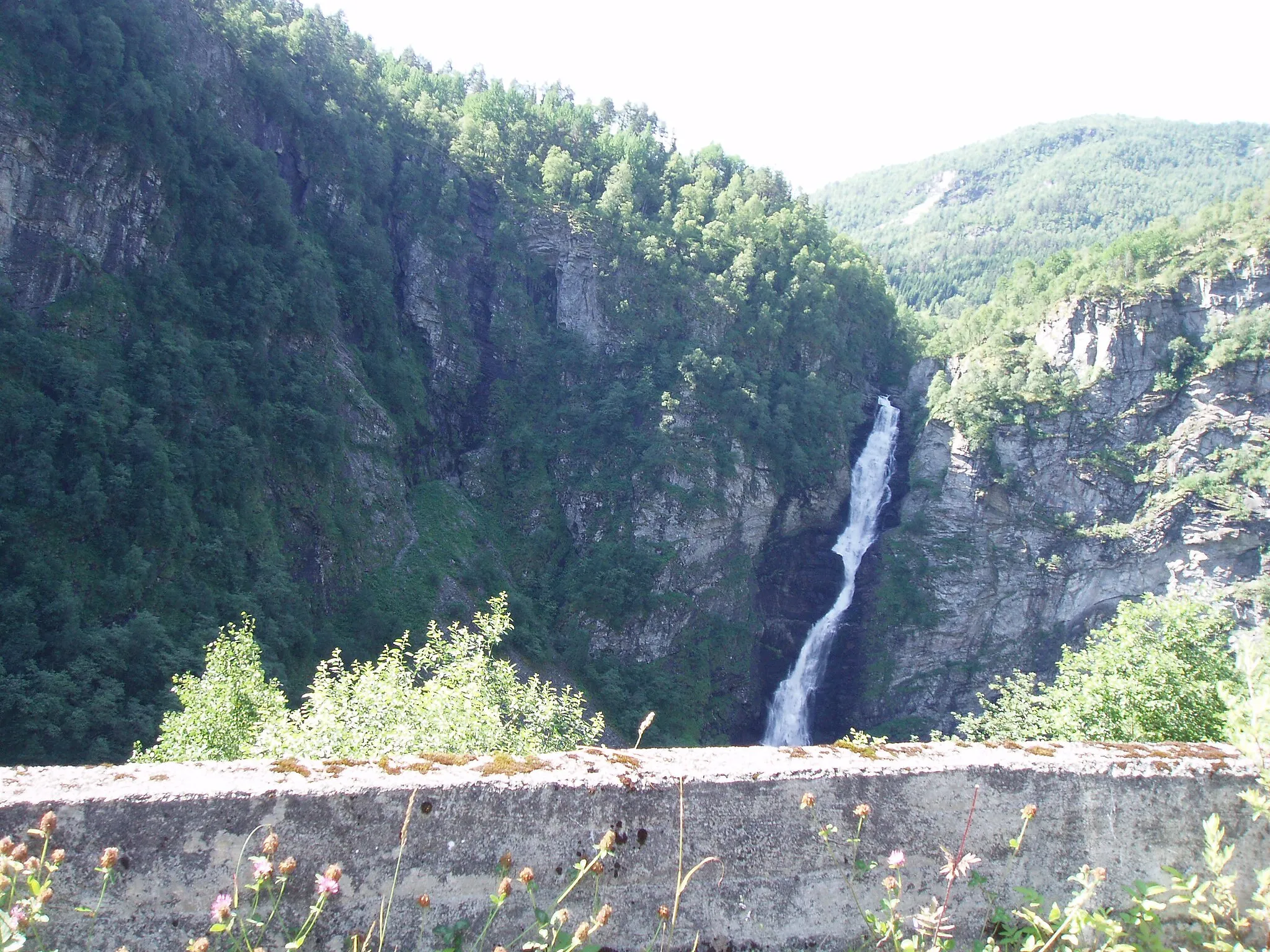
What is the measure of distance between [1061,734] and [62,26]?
35257 mm

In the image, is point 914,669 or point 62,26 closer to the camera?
point 62,26

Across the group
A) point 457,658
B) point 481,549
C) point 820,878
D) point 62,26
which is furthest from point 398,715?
point 62,26

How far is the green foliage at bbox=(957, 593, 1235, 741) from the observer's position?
34.1ft

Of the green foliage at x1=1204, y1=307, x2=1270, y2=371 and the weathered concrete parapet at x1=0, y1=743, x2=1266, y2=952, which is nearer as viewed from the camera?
the weathered concrete parapet at x1=0, y1=743, x2=1266, y2=952

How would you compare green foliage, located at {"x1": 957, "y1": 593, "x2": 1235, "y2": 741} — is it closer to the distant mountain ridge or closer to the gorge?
the gorge

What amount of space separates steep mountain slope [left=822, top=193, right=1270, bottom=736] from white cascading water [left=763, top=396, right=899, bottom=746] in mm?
893

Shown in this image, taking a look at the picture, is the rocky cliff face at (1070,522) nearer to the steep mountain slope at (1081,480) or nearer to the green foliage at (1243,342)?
the steep mountain slope at (1081,480)

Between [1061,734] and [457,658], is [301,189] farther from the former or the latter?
[1061,734]

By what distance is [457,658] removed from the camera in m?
11.8

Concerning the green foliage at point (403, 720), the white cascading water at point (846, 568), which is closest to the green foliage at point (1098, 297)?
the white cascading water at point (846, 568)

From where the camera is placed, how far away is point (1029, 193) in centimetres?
11362

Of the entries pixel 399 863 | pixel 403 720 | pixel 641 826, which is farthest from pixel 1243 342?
pixel 399 863

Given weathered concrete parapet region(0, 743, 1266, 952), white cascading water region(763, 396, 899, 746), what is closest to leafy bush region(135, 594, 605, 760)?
weathered concrete parapet region(0, 743, 1266, 952)

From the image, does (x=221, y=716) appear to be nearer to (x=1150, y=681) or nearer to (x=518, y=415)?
(x=1150, y=681)
